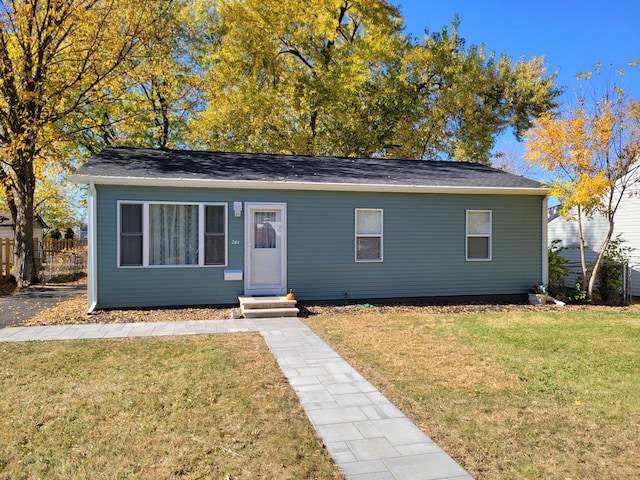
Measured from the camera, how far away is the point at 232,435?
11.5 ft

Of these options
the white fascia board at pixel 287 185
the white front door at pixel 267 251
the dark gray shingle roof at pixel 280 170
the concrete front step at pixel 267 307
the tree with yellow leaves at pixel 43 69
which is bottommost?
the concrete front step at pixel 267 307

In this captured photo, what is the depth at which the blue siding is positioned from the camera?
912cm

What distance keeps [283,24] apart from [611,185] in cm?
1445

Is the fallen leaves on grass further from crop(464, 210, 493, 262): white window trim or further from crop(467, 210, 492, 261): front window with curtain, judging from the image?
crop(467, 210, 492, 261): front window with curtain

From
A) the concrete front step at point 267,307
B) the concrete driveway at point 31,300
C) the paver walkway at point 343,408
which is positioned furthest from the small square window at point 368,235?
the concrete driveway at point 31,300

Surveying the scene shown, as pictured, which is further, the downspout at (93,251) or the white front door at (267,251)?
the white front door at (267,251)

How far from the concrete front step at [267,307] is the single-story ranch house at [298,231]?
0.77 meters

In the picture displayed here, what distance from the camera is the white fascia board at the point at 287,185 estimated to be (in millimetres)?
8784

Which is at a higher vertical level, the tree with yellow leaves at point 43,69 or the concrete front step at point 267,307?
the tree with yellow leaves at point 43,69

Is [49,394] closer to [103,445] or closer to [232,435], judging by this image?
[103,445]

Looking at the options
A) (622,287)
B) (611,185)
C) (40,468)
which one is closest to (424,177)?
(611,185)

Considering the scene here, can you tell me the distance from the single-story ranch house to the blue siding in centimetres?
2

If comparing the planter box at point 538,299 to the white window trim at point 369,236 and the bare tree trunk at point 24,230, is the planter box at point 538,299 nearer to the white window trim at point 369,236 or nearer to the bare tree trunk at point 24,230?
the white window trim at point 369,236

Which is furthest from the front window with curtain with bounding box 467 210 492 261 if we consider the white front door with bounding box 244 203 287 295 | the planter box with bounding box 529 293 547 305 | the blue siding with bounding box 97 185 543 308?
the white front door with bounding box 244 203 287 295
